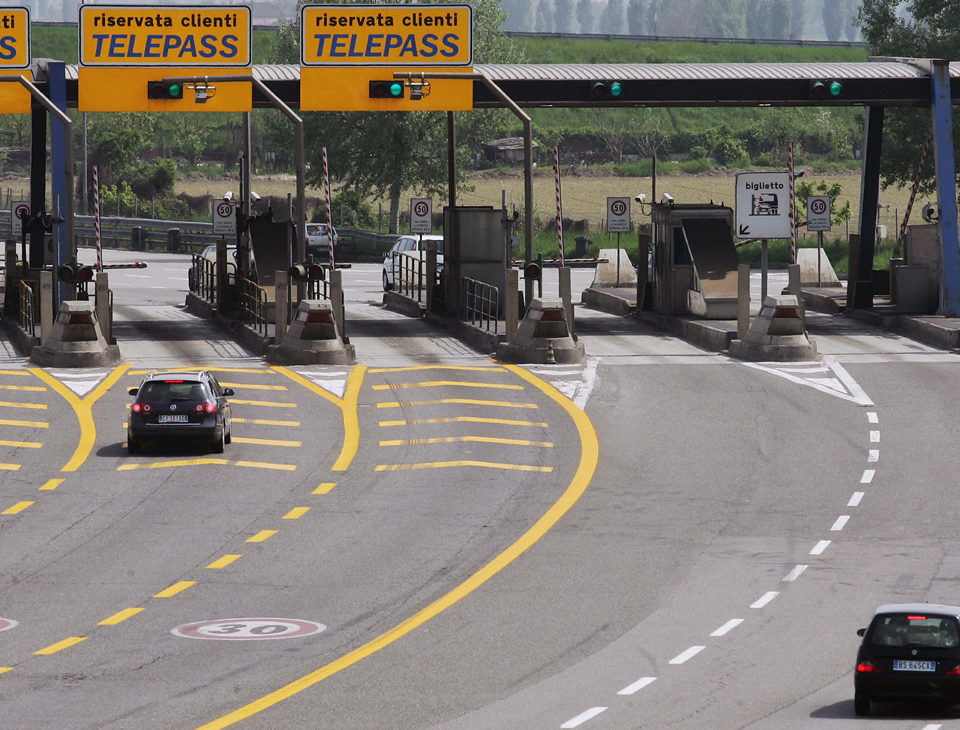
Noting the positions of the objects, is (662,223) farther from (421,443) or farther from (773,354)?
(421,443)

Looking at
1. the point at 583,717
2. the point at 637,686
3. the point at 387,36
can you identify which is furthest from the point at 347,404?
the point at 583,717

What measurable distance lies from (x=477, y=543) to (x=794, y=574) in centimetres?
422

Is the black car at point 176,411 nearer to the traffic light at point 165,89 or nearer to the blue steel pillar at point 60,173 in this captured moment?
the blue steel pillar at point 60,173

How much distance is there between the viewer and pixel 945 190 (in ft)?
136

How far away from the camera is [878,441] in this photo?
2942cm

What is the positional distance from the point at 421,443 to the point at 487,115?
187ft

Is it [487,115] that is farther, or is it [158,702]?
[487,115]

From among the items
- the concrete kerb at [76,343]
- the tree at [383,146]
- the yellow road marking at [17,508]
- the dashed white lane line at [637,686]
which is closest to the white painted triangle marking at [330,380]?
the concrete kerb at [76,343]

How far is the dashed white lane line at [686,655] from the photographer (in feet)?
56.9

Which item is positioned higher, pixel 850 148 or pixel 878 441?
pixel 850 148

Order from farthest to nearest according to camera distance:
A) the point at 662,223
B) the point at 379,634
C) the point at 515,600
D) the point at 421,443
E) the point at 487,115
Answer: the point at 487,115 → the point at 662,223 → the point at 421,443 → the point at 515,600 → the point at 379,634

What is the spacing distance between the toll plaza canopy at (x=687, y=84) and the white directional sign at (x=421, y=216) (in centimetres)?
1002

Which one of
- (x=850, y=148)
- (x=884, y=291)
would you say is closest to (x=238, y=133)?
(x=850, y=148)

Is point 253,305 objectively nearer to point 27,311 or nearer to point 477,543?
point 27,311
